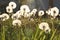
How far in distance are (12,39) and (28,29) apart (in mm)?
280

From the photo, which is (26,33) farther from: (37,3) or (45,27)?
(37,3)

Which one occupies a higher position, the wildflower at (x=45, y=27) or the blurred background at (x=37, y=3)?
the blurred background at (x=37, y=3)

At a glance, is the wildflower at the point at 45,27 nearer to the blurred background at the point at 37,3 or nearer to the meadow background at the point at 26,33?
the meadow background at the point at 26,33

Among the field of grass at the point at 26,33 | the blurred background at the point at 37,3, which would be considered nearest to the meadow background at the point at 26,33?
the field of grass at the point at 26,33

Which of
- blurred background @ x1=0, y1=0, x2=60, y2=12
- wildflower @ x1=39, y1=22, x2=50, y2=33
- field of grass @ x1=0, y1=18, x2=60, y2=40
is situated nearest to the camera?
field of grass @ x1=0, y1=18, x2=60, y2=40

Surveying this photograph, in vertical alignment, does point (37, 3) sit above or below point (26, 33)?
above

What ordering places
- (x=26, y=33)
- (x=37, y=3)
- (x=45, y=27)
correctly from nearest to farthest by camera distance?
(x=45, y=27), (x=26, y=33), (x=37, y=3)

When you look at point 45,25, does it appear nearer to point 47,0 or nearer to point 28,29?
point 28,29

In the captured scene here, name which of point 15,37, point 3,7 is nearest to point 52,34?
point 15,37

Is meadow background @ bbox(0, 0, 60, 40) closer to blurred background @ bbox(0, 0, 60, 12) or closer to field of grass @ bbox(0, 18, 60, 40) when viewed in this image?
field of grass @ bbox(0, 18, 60, 40)

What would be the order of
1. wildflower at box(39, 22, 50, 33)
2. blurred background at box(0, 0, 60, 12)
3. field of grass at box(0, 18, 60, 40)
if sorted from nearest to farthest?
field of grass at box(0, 18, 60, 40) → wildflower at box(39, 22, 50, 33) → blurred background at box(0, 0, 60, 12)

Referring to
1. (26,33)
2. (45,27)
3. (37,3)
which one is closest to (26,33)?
(26,33)

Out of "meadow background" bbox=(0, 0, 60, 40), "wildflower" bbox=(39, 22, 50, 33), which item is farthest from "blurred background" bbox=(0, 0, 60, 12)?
"wildflower" bbox=(39, 22, 50, 33)

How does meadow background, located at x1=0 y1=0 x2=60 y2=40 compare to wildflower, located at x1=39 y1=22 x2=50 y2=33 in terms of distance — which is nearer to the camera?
meadow background, located at x1=0 y1=0 x2=60 y2=40
